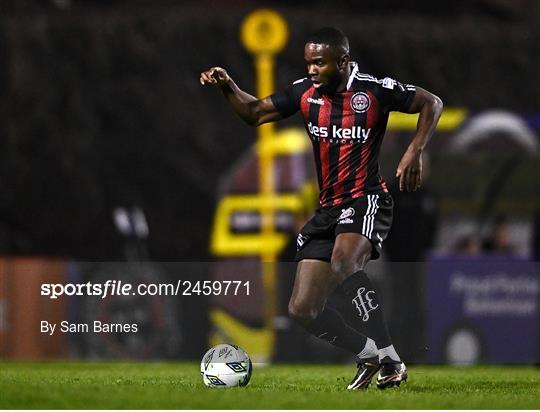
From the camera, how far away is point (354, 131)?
10547 millimetres

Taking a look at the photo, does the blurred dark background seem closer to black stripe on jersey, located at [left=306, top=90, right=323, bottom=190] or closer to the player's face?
black stripe on jersey, located at [left=306, top=90, right=323, bottom=190]

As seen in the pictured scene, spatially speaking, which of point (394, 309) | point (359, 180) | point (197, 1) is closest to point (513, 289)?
point (394, 309)

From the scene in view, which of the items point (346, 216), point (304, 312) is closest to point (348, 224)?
point (346, 216)

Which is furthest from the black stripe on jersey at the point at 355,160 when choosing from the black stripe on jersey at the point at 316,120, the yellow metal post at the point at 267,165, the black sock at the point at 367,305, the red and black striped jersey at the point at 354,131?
the yellow metal post at the point at 267,165

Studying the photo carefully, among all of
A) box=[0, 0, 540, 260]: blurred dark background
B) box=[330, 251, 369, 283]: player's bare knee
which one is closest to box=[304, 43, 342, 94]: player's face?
box=[330, 251, 369, 283]: player's bare knee

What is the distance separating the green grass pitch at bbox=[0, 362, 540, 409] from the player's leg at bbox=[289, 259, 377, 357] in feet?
1.07

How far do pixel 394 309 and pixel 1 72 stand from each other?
10.3m

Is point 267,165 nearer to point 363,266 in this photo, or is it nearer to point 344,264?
point 363,266

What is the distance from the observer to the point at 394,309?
638 inches

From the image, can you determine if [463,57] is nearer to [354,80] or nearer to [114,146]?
[114,146]

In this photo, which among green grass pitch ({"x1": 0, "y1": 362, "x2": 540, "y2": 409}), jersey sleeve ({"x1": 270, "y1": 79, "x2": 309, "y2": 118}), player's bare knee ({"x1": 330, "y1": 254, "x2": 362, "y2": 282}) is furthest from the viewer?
jersey sleeve ({"x1": 270, "y1": 79, "x2": 309, "y2": 118})

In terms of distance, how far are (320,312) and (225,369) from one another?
2.39 ft

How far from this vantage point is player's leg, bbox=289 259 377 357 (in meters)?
10.5

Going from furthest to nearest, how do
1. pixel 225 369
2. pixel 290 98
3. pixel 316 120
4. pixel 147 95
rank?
pixel 147 95, pixel 290 98, pixel 316 120, pixel 225 369
